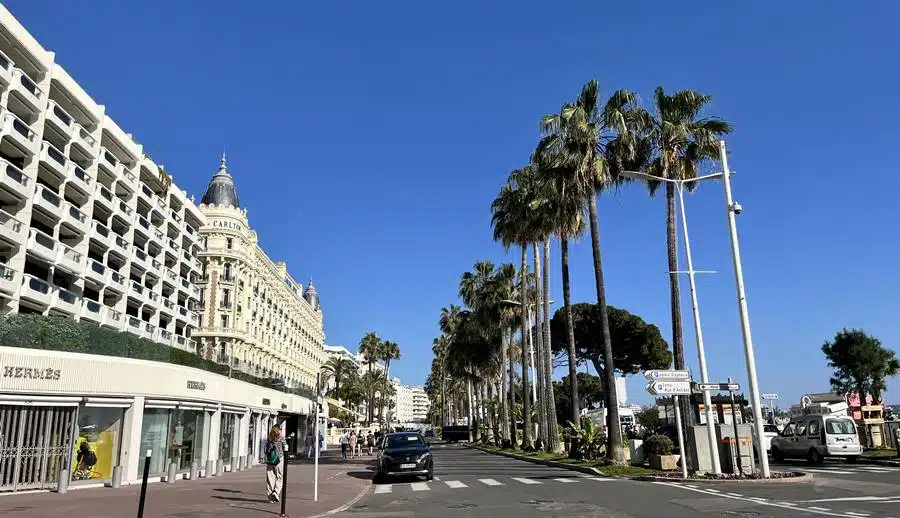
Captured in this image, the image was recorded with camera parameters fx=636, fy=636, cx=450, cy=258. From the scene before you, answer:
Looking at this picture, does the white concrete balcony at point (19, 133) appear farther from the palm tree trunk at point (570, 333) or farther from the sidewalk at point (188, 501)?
the palm tree trunk at point (570, 333)

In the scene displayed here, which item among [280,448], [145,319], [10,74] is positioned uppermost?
[10,74]

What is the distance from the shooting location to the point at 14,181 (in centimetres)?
3158

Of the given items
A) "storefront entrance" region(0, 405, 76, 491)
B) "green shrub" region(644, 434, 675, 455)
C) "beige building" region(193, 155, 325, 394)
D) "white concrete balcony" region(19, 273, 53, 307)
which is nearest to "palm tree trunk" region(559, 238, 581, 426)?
"green shrub" region(644, 434, 675, 455)

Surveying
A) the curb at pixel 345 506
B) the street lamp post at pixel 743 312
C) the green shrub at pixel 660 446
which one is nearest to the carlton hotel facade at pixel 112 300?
the curb at pixel 345 506

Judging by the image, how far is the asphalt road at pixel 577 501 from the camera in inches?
476

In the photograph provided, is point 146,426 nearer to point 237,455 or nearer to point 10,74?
point 237,455

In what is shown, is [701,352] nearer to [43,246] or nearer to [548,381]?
[548,381]

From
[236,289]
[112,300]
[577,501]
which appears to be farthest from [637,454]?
[236,289]

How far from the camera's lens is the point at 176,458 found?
2438 cm

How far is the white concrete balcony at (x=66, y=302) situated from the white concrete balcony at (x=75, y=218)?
3.98 m

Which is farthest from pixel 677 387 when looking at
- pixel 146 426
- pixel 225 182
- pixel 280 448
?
pixel 225 182

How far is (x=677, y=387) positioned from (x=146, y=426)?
18.1 metres

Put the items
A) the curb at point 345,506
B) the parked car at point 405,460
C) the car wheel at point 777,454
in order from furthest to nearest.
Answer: the car wheel at point 777,454, the parked car at point 405,460, the curb at point 345,506

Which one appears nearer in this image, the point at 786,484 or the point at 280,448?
the point at 280,448
